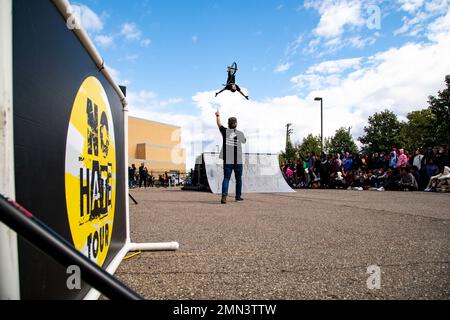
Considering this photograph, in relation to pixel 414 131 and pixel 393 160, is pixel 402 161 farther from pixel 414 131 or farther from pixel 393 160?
pixel 414 131

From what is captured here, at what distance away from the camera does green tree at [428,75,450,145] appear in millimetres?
34625

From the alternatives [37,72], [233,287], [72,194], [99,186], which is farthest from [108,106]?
[233,287]

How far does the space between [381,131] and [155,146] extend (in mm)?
38741

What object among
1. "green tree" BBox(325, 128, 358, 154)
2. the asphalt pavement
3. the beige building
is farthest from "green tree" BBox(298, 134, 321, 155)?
the asphalt pavement

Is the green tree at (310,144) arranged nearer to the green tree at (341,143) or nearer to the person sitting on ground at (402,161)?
the green tree at (341,143)

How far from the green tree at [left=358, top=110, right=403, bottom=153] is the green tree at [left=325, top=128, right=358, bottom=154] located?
229 centimetres

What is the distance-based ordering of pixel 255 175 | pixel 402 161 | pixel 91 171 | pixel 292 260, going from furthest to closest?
pixel 402 161 → pixel 255 175 → pixel 292 260 → pixel 91 171

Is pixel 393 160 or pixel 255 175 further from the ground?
pixel 393 160

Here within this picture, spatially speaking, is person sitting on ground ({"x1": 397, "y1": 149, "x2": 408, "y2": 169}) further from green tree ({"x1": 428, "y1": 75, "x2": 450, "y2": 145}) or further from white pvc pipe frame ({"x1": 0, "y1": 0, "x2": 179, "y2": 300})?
green tree ({"x1": 428, "y1": 75, "x2": 450, "y2": 145})

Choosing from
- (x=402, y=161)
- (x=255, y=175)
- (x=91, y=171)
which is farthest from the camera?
(x=402, y=161)

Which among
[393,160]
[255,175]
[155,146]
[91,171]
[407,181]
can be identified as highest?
[155,146]

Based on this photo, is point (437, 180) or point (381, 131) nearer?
point (437, 180)

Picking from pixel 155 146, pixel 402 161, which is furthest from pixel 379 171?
pixel 155 146

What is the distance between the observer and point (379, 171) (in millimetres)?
13969
